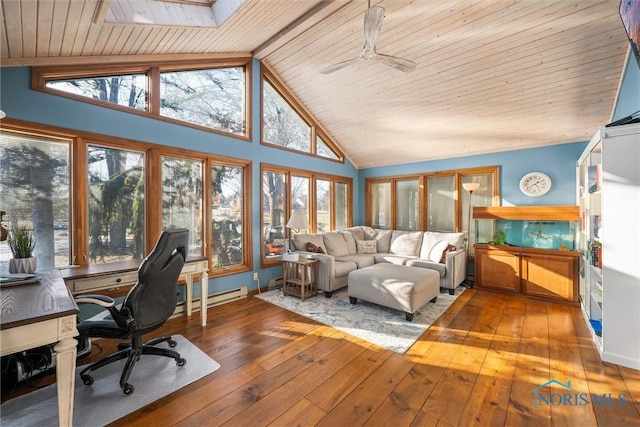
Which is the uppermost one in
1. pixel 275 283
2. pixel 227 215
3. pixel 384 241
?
pixel 227 215

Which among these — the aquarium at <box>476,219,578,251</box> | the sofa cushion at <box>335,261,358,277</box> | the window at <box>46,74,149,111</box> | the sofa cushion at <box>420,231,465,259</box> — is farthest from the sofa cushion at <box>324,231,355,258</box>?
the window at <box>46,74,149,111</box>

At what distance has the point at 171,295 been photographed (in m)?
2.28

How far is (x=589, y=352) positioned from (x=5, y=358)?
4882 mm

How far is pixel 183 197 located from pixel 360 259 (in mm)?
3066

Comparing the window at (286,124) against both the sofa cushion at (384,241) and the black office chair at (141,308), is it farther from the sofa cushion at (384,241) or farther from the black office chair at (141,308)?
the black office chair at (141,308)

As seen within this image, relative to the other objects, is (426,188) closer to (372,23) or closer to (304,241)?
(304,241)

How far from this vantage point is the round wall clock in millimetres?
4367

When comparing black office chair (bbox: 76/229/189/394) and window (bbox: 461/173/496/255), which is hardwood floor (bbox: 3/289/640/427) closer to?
black office chair (bbox: 76/229/189/394)

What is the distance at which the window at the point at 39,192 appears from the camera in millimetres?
2469

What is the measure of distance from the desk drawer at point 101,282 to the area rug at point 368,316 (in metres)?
1.88

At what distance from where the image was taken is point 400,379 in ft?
6.89

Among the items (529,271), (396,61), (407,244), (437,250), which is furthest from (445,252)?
(396,61)

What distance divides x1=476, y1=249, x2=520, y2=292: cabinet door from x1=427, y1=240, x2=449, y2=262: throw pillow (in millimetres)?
557

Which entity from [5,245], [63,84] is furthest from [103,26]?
[5,245]
